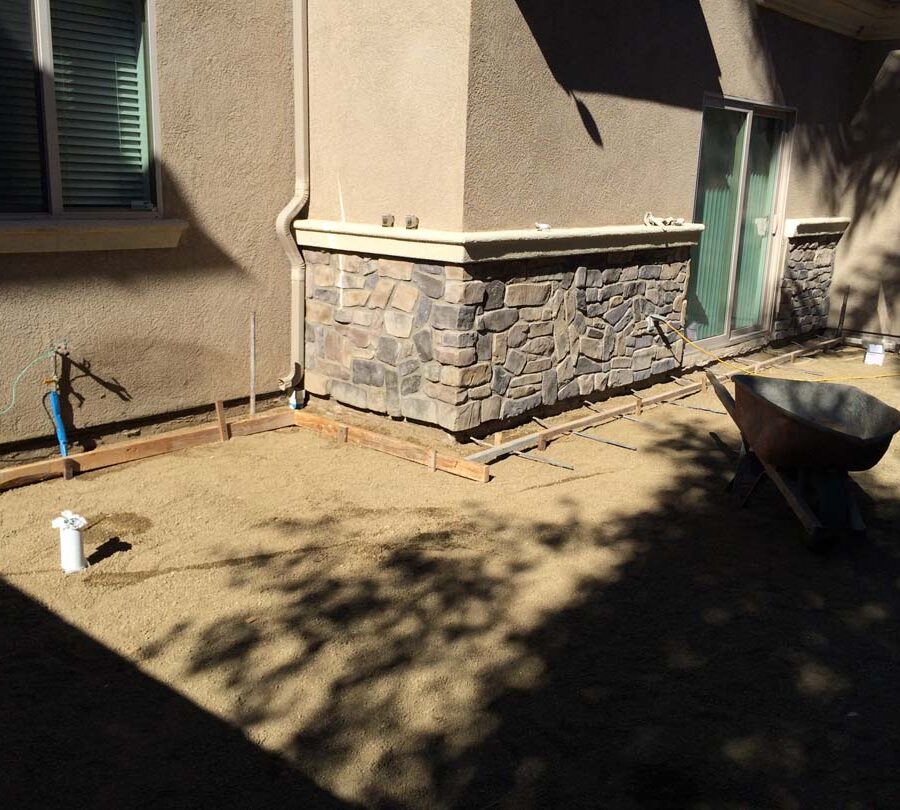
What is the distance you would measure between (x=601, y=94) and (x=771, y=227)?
4.05 metres

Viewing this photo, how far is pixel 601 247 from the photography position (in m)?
6.97

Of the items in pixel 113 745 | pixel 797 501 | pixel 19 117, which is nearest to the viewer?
pixel 113 745

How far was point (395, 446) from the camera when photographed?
244 inches

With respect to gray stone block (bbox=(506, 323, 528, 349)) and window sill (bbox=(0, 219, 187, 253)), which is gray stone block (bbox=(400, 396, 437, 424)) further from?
window sill (bbox=(0, 219, 187, 253))

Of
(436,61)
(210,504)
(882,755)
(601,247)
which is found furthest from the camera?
(601,247)

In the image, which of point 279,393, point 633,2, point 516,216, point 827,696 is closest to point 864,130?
point 633,2

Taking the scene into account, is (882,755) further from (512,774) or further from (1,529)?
(1,529)

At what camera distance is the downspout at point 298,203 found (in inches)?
254

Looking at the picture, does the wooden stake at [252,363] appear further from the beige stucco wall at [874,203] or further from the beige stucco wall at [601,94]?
the beige stucco wall at [874,203]

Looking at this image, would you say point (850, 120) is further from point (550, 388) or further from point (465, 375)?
point (465, 375)

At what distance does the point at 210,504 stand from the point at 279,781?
8.34 feet

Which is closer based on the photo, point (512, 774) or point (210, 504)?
point (512, 774)

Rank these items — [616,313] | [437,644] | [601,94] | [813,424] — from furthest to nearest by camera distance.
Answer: [616,313]
[601,94]
[813,424]
[437,644]

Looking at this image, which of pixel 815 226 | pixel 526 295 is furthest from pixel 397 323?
pixel 815 226
